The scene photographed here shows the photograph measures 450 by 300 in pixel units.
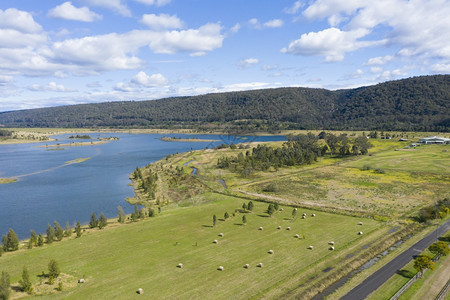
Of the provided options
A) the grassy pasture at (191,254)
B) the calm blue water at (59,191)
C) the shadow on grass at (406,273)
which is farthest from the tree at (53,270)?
the shadow on grass at (406,273)

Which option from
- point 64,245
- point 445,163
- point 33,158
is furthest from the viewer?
point 33,158

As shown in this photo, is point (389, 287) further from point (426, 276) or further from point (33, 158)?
point (33, 158)

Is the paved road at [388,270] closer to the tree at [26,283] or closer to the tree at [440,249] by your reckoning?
the tree at [440,249]

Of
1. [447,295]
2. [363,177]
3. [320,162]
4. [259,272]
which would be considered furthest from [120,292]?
[320,162]

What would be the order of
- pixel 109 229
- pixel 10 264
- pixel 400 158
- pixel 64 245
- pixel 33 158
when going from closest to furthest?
1. pixel 10 264
2. pixel 64 245
3. pixel 109 229
4. pixel 400 158
5. pixel 33 158

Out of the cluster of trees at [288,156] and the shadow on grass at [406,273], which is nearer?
the shadow on grass at [406,273]

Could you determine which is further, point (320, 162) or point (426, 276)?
point (320, 162)
